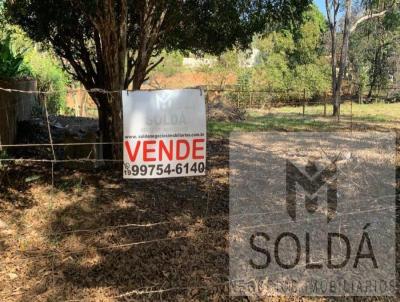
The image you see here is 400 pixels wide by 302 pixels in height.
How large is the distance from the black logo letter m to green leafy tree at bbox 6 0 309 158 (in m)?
2.52

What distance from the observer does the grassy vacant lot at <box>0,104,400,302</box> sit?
3877 millimetres

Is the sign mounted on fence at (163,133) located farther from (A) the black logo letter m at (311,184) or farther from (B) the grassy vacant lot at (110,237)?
(A) the black logo letter m at (311,184)

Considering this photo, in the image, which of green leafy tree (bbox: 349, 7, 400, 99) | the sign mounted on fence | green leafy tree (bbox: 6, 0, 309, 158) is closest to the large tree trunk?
green leafy tree (bbox: 6, 0, 309, 158)

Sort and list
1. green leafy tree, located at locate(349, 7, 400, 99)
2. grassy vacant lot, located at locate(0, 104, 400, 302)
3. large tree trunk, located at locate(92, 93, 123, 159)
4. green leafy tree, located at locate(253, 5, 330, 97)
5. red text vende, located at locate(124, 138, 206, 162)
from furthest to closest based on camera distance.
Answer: green leafy tree, located at locate(349, 7, 400, 99)
green leafy tree, located at locate(253, 5, 330, 97)
large tree trunk, located at locate(92, 93, 123, 159)
red text vende, located at locate(124, 138, 206, 162)
grassy vacant lot, located at locate(0, 104, 400, 302)

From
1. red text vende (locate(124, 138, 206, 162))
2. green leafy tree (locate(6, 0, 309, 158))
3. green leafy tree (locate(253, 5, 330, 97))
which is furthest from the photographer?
green leafy tree (locate(253, 5, 330, 97))

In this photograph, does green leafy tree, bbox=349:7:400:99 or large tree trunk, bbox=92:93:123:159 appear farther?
green leafy tree, bbox=349:7:400:99

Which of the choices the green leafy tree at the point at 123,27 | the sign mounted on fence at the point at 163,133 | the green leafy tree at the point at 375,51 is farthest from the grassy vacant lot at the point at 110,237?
the green leafy tree at the point at 375,51

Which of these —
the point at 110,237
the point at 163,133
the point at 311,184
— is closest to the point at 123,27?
the point at 163,133

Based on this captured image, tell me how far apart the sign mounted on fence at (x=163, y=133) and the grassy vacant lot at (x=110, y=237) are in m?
0.84

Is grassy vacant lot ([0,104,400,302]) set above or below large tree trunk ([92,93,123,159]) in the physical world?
below

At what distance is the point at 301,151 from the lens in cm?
943

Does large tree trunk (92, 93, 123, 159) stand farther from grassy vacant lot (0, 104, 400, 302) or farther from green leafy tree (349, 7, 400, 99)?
green leafy tree (349, 7, 400, 99)

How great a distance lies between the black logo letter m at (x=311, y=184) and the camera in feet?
18.9

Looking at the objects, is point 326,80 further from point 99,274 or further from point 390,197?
point 99,274
